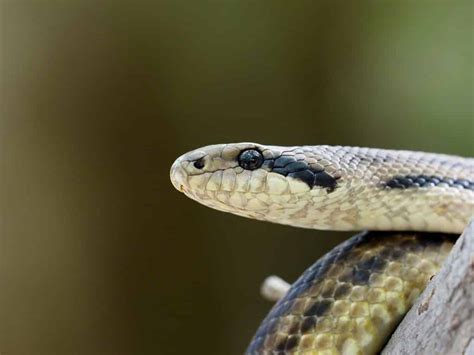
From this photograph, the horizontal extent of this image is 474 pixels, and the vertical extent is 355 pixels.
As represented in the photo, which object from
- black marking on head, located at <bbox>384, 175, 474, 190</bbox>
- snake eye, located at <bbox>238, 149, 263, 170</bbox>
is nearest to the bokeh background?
snake eye, located at <bbox>238, 149, 263, 170</bbox>

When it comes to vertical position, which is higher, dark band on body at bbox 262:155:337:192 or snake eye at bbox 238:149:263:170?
snake eye at bbox 238:149:263:170

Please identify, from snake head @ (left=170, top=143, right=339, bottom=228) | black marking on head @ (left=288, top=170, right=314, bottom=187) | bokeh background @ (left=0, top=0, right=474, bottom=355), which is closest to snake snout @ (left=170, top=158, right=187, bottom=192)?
snake head @ (left=170, top=143, right=339, bottom=228)

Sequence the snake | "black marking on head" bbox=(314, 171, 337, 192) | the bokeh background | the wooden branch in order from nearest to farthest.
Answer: the wooden branch
the snake
"black marking on head" bbox=(314, 171, 337, 192)
the bokeh background

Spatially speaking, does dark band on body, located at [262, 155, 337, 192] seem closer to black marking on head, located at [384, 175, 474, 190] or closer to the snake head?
the snake head

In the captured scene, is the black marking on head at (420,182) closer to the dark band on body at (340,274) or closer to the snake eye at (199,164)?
the dark band on body at (340,274)

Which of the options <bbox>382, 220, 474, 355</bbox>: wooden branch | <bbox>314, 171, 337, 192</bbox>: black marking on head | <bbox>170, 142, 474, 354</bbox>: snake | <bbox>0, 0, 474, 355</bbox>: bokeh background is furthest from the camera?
<bbox>0, 0, 474, 355</bbox>: bokeh background

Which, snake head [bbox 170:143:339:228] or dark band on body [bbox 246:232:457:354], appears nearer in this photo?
dark band on body [bbox 246:232:457:354]

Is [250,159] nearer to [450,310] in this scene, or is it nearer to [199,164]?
[199,164]
